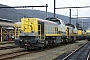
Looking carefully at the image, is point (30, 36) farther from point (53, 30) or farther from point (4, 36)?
point (4, 36)

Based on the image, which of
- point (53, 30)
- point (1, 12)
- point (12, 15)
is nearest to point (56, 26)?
point (53, 30)

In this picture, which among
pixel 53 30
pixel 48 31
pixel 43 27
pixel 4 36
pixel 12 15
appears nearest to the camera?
pixel 43 27

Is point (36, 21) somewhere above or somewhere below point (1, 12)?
below

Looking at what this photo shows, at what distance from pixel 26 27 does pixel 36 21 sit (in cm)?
115

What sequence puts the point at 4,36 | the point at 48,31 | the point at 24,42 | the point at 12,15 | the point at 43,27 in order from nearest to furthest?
the point at 24,42 < the point at 43,27 < the point at 48,31 < the point at 4,36 < the point at 12,15

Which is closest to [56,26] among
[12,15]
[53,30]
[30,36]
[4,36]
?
[53,30]

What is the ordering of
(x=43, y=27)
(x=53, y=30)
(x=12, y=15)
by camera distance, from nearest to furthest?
(x=43, y=27)
(x=53, y=30)
(x=12, y=15)

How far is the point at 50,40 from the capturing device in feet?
85.7

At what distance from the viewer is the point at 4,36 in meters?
44.3

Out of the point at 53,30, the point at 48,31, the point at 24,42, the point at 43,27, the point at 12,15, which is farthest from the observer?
the point at 12,15

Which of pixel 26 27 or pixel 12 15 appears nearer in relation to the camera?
pixel 26 27

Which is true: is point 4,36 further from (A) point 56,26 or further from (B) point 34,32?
(B) point 34,32

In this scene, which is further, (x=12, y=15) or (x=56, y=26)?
(x=12, y=15)

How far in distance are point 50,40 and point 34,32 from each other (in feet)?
13.7
